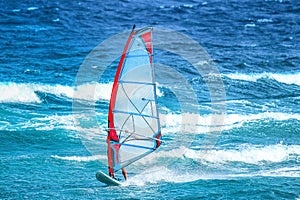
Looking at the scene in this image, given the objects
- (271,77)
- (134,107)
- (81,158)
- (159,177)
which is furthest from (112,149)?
(271,77)

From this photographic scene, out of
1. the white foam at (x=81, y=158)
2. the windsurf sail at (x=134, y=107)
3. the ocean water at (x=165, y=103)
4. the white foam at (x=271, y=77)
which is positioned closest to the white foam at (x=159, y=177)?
the ocean water at (x=165, y=103)

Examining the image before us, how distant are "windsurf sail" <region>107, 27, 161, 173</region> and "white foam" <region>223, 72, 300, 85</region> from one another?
21.1 m

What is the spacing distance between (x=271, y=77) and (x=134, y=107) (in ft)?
75.2

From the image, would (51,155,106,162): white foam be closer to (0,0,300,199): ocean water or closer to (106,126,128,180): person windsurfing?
(0,0,300,199): ocean water

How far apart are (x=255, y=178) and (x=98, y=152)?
615cm

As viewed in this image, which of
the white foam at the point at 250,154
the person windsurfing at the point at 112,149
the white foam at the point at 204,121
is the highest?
the person windsurfing at the point at 112,149

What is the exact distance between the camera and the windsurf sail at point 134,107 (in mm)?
16484

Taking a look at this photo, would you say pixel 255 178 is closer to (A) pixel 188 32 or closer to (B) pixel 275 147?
(B) pixel 275 147

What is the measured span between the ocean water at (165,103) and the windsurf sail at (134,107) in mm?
1359

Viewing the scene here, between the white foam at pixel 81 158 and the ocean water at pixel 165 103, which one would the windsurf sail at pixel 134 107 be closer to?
the ocean water at pixel 165 103

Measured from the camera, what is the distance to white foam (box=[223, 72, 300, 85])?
37469 millimetres

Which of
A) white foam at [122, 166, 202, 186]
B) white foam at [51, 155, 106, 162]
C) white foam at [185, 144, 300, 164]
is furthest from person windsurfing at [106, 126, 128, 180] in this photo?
white foam at [185, 144, 300, 164]

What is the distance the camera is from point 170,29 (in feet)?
167

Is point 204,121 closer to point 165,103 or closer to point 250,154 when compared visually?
point 165,103
